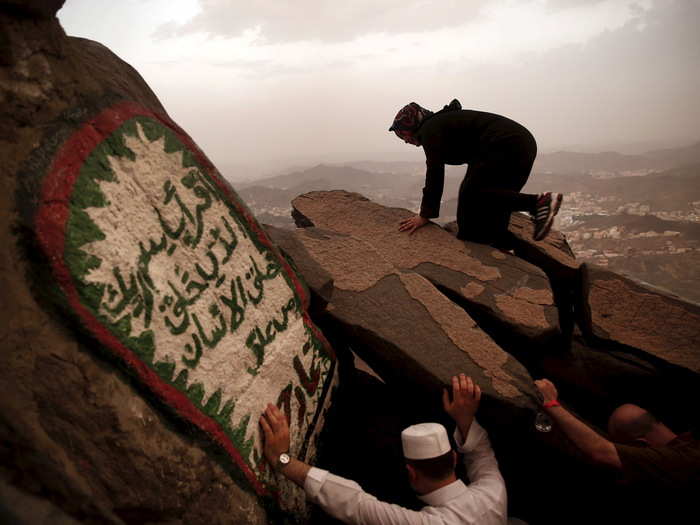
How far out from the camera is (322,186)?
21.8 m

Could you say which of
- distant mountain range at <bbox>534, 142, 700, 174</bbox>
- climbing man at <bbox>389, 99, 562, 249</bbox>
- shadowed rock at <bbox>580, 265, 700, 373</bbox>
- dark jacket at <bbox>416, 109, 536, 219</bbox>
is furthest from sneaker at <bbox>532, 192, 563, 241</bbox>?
distant mountain range at <bbox>534, 142, 700, 174</bbox>

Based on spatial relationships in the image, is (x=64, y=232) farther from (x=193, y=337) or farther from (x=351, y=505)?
(x=351, y=505)

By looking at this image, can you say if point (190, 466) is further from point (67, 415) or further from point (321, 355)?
point (321, 355)

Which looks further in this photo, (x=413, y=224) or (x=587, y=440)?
(x=413, y=224)

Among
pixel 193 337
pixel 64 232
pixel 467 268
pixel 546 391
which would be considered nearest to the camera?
pixel 64 232

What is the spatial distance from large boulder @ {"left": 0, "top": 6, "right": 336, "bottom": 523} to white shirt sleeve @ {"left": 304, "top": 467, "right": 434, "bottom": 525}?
18 cm

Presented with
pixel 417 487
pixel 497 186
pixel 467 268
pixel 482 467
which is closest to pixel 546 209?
pixel 497 186

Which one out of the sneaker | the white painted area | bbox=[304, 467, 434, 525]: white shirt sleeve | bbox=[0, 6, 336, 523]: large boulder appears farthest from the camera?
the sneaker

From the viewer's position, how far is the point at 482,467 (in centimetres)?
170

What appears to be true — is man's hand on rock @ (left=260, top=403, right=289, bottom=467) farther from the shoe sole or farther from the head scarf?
the head scarf

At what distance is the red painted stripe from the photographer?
3.30ft

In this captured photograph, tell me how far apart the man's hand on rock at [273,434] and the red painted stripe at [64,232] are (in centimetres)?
10

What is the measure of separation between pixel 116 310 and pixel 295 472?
2.98ft

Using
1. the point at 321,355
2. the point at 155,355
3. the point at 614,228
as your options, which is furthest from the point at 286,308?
the point at 614,228
